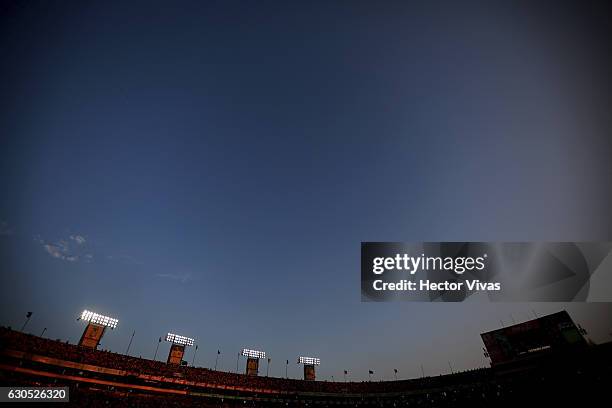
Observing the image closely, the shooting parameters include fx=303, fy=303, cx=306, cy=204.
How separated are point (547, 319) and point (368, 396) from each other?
4185cm

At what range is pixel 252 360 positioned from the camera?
259 ft

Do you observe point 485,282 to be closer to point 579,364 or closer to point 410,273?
point 410,273

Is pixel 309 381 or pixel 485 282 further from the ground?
pixel 485 282

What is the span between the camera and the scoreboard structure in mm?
55031

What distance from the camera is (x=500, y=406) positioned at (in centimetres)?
5122

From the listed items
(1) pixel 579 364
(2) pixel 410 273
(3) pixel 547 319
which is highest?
(3) pixel 547 319

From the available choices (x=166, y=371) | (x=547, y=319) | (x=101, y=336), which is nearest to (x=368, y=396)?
(x=547, y=319)

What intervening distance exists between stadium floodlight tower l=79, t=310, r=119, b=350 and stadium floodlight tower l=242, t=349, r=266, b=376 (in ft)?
112

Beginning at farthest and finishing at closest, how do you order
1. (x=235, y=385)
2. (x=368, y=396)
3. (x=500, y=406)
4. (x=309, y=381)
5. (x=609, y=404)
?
(x=309, y=381), (x=368, y=396), (x=235, y=385), (x=500, y=406), (x=609, y=404)

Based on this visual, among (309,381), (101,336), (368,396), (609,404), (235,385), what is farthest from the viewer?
(309,381)

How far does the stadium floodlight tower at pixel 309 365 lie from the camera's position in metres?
78.8

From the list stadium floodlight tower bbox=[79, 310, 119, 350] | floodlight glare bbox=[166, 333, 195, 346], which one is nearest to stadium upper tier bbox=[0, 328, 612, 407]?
stadium floodlight tower bbox=[79, 310, 119, 350]

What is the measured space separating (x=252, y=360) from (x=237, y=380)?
9.31 metres

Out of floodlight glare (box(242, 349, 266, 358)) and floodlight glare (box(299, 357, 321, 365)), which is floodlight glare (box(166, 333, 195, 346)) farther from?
floodlight glare (box(299, 357, 321, 365))
